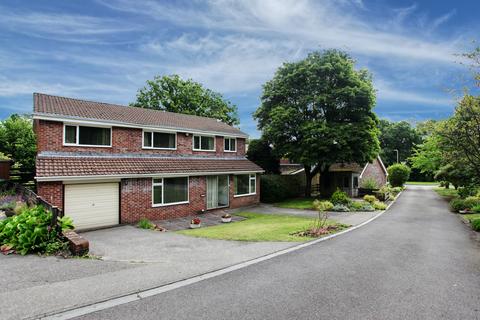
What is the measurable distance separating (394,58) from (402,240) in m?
11.3

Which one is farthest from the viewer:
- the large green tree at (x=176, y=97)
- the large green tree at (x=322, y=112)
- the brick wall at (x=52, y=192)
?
the large green tree at (x=176, y=97)

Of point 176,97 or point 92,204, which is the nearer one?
point 92,204

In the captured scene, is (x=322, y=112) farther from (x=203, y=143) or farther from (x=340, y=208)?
(x=203, y=143)

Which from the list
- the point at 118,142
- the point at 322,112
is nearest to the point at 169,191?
the point at 118,142

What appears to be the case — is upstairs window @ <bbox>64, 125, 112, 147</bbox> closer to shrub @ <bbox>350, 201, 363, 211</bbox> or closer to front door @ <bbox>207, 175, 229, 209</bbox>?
front door @ <bbox>207, 175, 229, 209</bbox>

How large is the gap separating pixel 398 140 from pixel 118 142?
72116mm

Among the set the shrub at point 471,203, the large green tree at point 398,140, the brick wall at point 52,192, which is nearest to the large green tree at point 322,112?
the shrub at point 471,203

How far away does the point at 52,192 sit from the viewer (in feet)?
42.4

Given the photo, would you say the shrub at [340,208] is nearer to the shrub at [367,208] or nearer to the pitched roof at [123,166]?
the shrub at [367,208]

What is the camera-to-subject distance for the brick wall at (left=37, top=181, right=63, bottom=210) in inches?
498

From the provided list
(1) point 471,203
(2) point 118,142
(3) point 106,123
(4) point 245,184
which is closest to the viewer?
(3) point 106,123

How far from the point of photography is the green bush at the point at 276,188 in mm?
26094

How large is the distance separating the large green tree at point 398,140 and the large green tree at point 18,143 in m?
70.1

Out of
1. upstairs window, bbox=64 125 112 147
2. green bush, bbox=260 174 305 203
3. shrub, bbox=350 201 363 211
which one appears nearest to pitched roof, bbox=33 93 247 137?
upstairs window, bbox=64 125 112 147
